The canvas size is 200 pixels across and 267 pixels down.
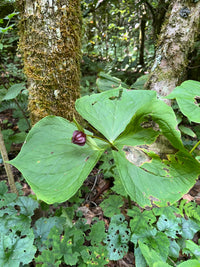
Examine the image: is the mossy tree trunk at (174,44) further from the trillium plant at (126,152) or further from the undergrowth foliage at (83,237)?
the undergrowth foliage at (83,237)

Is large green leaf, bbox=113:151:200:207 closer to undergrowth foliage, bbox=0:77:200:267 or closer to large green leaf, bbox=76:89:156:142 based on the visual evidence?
undergrowth foliage, bbox=0:77:200:267

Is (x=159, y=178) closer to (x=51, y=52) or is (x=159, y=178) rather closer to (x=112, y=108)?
(x=112, y=108)

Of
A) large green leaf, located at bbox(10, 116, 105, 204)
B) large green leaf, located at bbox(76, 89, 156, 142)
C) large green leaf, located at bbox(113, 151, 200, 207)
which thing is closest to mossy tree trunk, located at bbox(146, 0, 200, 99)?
large green leaf, located at bbox(76, 89, 156, 142)

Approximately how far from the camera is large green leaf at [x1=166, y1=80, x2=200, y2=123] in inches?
33.9

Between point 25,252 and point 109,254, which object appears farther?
point 109,254

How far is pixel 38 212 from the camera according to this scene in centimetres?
151

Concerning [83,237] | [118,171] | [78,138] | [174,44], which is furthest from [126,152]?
[174,44]

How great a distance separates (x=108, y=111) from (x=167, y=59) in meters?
0.99

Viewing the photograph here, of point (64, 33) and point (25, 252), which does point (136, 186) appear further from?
point (64, 33)

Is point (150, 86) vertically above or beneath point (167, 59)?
beneath

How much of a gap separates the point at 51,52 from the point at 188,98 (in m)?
1.00

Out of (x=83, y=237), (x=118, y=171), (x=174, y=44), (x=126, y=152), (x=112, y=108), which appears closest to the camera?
(x=118, y=171)

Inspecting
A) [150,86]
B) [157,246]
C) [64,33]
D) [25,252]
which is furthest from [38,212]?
[150,86]

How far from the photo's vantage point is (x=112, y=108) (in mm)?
1139
